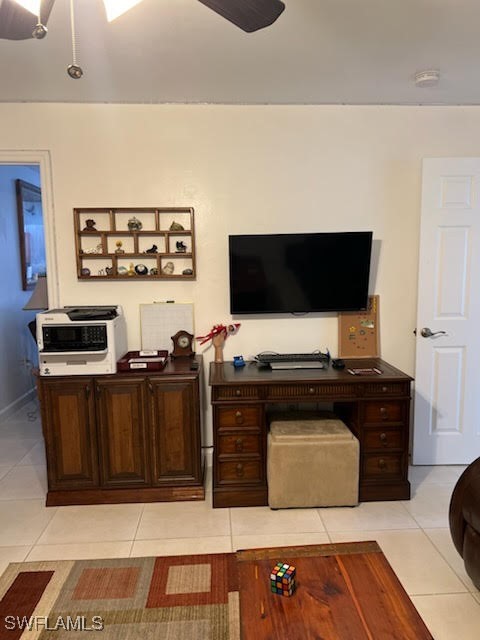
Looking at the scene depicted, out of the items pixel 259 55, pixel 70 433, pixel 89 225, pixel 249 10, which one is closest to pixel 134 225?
pixel 89 225

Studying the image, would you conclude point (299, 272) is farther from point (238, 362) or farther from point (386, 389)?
point (386, 389)

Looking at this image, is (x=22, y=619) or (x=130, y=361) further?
(x=130, y=361)

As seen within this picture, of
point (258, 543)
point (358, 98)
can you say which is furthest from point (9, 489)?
point (358, 98)

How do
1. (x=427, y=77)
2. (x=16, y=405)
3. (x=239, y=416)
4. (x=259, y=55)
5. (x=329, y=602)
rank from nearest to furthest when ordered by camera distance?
(x=329, y=602) < (x=259, y=55) < (x=427, y=77) < (x=239, y=416) < (x=16, y=405)

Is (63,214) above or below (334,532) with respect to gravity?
above

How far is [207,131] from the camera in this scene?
9.56 feet

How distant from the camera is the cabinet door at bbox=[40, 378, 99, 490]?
103 inches

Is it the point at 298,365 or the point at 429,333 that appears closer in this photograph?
the point at 298,365

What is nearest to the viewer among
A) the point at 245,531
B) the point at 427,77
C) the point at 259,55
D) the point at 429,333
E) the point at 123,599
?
the point at 123,599

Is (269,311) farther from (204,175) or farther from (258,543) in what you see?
(258,543)

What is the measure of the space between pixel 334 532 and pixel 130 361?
155 centimetres

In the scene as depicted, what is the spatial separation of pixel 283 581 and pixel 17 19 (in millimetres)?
2017

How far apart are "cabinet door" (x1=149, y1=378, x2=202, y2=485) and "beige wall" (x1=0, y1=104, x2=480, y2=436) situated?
58 cm

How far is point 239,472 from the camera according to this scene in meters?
2.64
